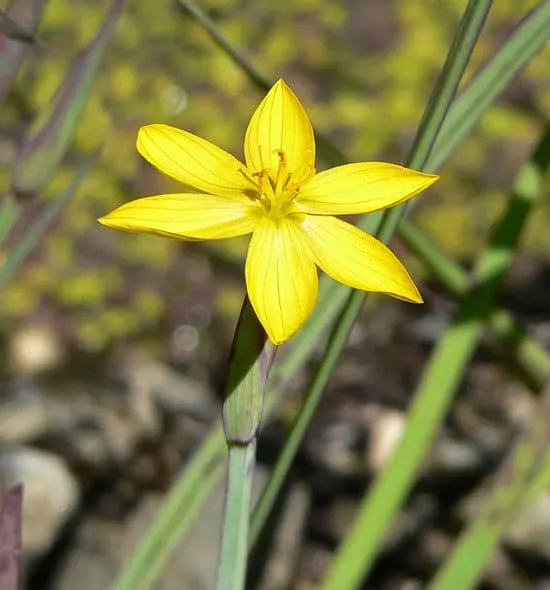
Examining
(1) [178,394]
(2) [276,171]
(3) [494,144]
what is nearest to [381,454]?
(1) [178,394]

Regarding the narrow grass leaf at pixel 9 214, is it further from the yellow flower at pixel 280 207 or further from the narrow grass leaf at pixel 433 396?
the narrow grass leaf at pixel 433 396

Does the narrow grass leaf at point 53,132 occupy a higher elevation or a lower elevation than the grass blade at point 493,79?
Result: lower

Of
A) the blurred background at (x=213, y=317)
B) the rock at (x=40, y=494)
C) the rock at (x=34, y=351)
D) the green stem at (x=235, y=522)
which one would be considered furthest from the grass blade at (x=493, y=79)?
the rock at (x=34, y=351)

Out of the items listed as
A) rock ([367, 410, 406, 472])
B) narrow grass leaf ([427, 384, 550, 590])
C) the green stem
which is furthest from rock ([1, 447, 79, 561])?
the green stem

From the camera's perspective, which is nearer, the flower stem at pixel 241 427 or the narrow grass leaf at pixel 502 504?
the flower stem at pixel 241 427

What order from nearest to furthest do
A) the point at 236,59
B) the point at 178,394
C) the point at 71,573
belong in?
1. the point at 236,59
2. the point at 71,573
3. the point at 178,394

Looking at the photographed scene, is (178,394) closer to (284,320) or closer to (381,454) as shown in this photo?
(381,454)

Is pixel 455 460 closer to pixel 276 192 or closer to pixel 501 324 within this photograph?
pixel 501 324
